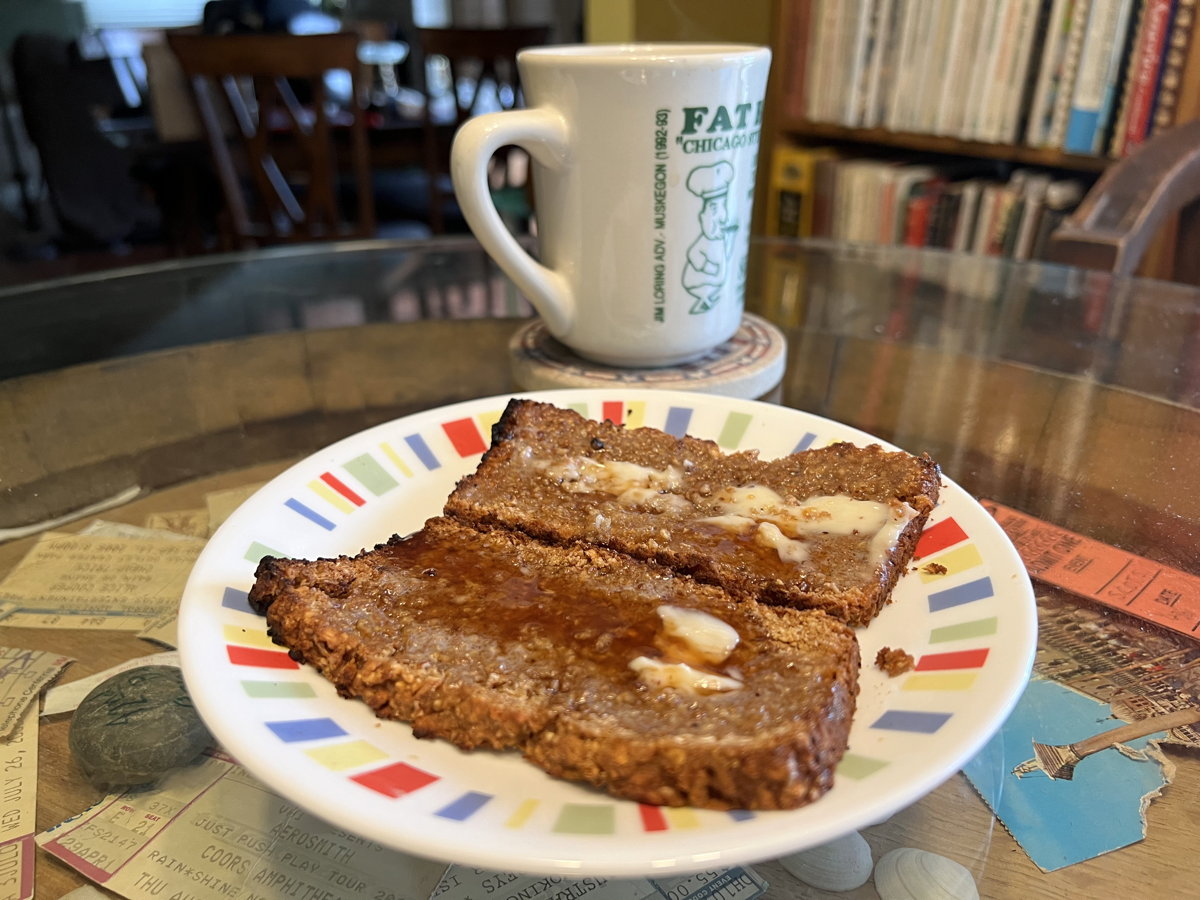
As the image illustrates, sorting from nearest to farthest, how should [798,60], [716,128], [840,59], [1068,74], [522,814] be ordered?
[522,814], [716,128], [1068,74], [840,59], [798,60]

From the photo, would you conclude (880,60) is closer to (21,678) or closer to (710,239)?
(710,239)

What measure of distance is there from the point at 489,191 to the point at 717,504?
0.42 meters

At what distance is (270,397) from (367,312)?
0.28 meters

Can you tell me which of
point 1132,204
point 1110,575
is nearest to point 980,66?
point 1132,204

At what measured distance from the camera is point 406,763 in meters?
0.45

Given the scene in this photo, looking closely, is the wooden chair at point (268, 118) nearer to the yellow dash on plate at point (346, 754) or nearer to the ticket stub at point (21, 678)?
the ticket stub at point (21, 678)

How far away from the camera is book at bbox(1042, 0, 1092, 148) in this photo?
1769 millimetres

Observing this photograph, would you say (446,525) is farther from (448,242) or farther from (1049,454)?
(448,242)

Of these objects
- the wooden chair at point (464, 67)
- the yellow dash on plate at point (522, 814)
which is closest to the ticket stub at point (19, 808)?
the yellow dash on plate at point (522, 814)

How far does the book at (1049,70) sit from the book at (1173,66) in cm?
19

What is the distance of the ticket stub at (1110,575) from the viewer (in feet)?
2.17

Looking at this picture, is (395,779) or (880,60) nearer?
(395,779)

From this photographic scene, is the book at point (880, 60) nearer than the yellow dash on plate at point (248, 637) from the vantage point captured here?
No

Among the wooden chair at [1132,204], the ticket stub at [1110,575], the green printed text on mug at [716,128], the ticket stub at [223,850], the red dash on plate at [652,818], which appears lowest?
the ticket stub at [223,850]
